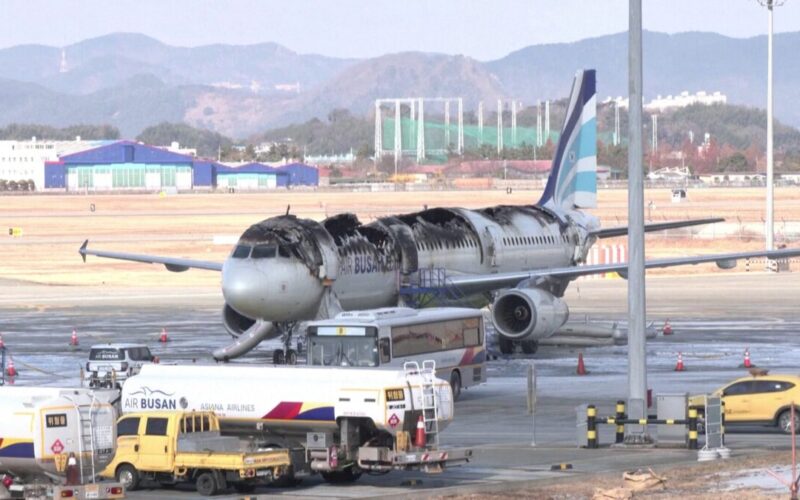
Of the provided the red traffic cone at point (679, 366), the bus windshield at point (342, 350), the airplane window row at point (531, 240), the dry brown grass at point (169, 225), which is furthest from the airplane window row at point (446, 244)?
the dry brown grass at point (169, 225)

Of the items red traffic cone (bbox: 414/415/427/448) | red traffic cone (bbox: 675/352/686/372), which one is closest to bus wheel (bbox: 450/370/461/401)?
red traffic cone (bbox: 675/352/686/372)

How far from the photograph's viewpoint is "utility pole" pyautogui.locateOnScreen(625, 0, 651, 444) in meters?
34.6

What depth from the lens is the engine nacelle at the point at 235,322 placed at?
5216 centimetres

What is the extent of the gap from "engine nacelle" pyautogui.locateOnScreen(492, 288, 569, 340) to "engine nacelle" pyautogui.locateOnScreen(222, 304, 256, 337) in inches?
323

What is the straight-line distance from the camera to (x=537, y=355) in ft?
186

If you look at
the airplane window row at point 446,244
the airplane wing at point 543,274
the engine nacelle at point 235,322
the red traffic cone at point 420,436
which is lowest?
the red traffic cone at point 420,436

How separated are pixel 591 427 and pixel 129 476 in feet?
34.3

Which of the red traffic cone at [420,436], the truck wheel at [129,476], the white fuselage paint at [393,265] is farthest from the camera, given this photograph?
the white fuselage paint at [393,265]

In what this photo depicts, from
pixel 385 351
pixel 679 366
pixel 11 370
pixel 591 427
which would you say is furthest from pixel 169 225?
pixel 591 427

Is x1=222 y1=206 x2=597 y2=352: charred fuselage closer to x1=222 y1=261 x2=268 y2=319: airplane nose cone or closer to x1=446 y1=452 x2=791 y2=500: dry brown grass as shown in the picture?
x1=222 y1=261 x2=268 y2=319: airplane nose cone

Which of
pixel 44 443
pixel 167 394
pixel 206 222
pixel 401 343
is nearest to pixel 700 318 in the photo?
pixel 401 343

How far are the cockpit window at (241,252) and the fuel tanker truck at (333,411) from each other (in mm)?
15404

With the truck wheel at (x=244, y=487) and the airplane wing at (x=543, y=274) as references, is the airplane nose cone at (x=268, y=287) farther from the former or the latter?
the truck wheel at (x=244, y=487)

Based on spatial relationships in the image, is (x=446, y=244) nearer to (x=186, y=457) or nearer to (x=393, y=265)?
(x=393, y=265)
